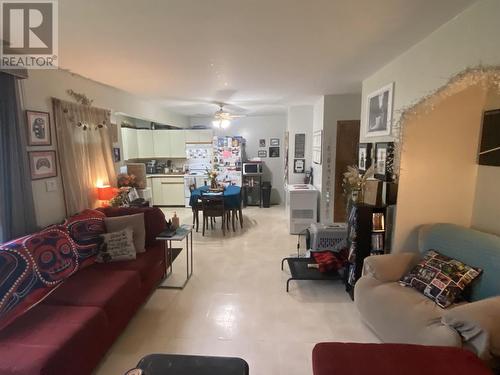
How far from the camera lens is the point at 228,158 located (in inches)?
275

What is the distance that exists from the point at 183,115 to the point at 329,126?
172 inches

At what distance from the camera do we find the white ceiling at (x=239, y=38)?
173 centimetres

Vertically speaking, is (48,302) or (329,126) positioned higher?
(329,126)

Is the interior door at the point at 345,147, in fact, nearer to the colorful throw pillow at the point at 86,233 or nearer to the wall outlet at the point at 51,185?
the colorful throw pillow at the point at 86,233

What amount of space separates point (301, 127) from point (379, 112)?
2.77 meters

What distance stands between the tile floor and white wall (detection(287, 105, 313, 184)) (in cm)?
285

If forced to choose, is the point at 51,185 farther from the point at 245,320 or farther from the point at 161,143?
the point at 161,143

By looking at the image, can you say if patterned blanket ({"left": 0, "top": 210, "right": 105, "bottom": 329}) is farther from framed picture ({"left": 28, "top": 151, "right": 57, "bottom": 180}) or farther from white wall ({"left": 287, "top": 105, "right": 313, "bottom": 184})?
white wall ({"left": 287, "top": 105, "right": 313, "bottom": 184})

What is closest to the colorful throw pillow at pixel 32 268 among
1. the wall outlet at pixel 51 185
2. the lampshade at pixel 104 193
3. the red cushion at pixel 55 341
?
the red cushion at pixel 55 341

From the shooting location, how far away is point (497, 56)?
5.30 feet

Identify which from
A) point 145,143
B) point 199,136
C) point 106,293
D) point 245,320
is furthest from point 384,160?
point 145,143

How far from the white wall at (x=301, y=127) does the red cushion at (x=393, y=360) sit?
4.55 metres

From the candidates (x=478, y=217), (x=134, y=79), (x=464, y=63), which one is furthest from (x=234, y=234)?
(x=464, y=63)

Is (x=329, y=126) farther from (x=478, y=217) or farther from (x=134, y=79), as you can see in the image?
(x=134, y=79)
